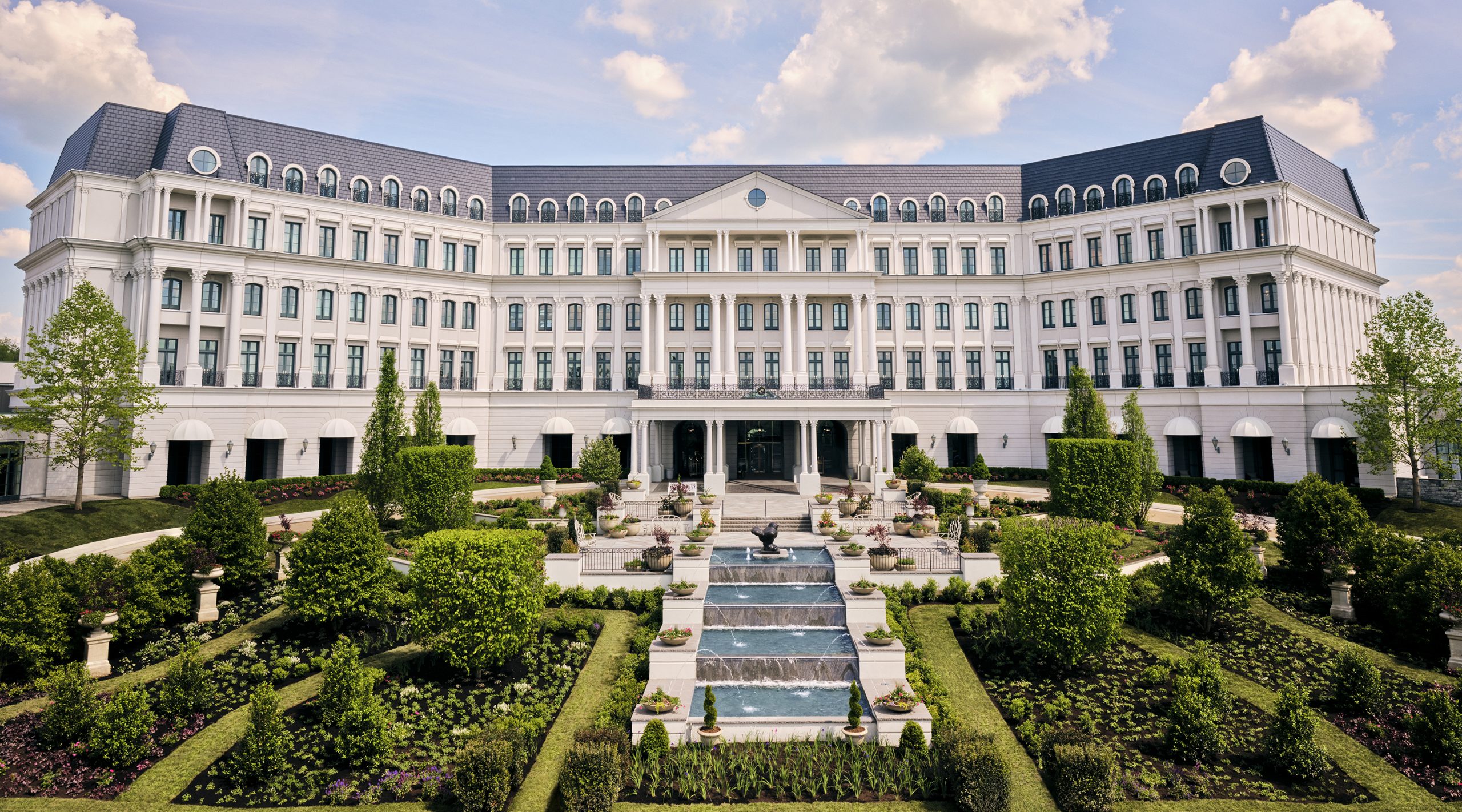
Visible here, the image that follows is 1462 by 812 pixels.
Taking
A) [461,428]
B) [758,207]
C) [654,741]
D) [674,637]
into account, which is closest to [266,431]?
[461,428]

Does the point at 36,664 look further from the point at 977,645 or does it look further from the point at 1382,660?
the point at 1382,660

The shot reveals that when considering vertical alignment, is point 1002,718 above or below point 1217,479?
below

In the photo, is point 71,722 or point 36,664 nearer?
point 71,722

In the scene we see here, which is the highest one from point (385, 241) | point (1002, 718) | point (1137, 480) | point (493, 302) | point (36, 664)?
point (385, 241)

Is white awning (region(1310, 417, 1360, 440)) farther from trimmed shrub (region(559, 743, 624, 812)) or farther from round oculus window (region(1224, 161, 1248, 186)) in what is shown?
trimmed shrub (region(559, 743, 624, 812))

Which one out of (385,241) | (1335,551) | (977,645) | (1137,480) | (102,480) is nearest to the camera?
(977,645)

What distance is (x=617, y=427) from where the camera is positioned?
47969 mm

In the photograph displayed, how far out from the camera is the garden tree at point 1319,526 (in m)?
22.8

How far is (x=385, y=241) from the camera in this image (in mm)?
47531

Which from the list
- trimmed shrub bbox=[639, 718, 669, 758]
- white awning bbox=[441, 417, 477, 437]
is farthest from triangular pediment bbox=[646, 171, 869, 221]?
trimmed shrub bbox=[639, 718, 669, 758]

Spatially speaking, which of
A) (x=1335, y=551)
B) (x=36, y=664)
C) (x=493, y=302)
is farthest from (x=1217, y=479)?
(x=36, y=664)

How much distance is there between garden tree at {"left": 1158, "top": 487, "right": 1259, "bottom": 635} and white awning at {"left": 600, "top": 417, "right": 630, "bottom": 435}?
110 ft

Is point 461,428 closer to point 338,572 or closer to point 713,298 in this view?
point 713,298

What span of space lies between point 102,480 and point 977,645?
4554 centimetres
